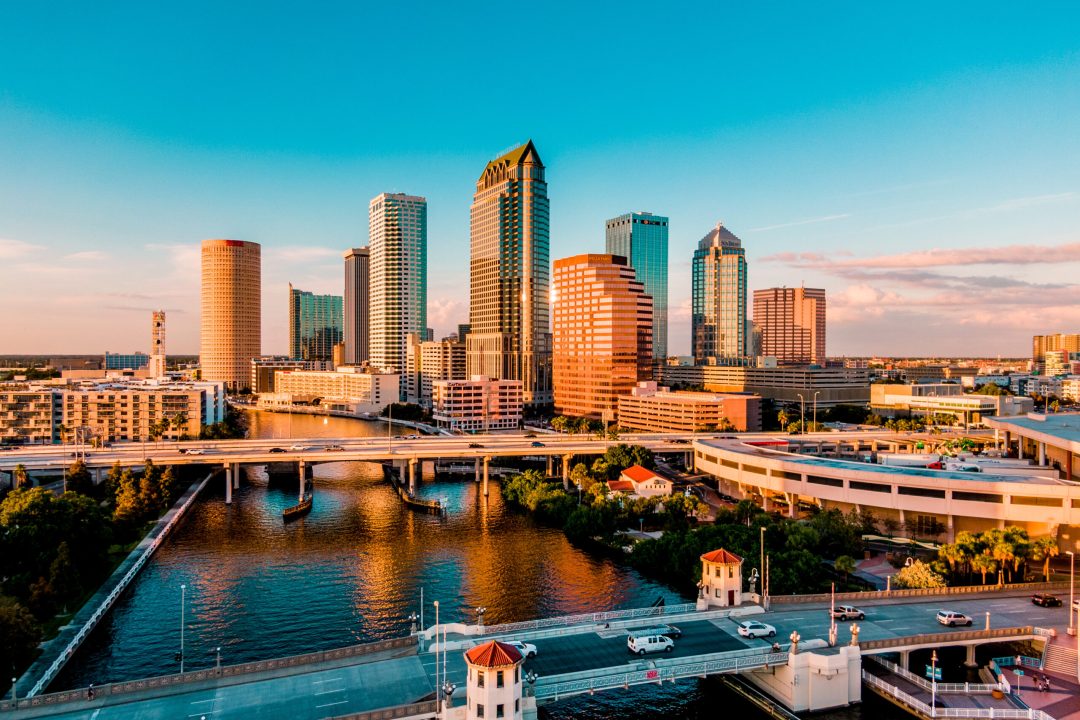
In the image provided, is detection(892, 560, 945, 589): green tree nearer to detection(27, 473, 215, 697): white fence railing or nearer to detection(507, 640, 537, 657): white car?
detection(507, 640, 537, 657): white car

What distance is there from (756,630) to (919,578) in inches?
819

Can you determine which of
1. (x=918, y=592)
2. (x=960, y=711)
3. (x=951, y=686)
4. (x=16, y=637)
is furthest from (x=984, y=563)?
(x=16, y=637)

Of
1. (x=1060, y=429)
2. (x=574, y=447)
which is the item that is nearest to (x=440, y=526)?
(x=574, y=447)

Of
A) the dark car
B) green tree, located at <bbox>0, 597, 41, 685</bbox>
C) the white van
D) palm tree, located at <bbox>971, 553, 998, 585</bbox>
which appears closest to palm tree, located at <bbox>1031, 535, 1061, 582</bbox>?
palm tree, located at <bbox>971, 553, 998, 585</bbox>

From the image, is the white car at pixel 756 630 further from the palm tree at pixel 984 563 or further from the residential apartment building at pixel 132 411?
the residential apartment building at pixel 132 411

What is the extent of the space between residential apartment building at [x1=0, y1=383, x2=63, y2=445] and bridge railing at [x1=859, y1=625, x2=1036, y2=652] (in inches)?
6081

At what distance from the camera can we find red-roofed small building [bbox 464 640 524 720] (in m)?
35.3

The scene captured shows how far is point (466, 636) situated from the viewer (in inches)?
1818

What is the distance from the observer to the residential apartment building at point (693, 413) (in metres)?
162

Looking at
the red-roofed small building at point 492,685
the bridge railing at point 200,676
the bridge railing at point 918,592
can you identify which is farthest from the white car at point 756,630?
the bridge railing at point 200,676

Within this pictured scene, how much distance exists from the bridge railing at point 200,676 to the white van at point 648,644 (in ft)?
42.6

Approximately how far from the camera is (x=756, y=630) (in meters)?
46.6

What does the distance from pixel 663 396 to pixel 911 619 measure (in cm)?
11878

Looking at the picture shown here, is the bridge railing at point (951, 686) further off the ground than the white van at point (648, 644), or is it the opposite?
the white van at point (648, 644)
